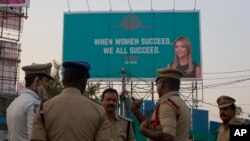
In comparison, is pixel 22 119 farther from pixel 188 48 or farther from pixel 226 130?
pixel 188 48

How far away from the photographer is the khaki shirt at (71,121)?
2.36 metres

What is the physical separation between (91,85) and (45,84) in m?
19.1

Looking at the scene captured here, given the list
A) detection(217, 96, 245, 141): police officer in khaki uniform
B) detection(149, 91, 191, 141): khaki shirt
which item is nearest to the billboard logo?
detection(217, 96, 245, 141): police officer in khaki uniform

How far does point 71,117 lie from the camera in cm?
237

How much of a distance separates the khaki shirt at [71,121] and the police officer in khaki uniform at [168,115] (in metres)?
0.47

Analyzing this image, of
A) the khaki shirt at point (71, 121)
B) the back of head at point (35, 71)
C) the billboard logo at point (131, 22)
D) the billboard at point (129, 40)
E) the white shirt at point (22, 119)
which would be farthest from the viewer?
the billboard logo at point (131, 22)

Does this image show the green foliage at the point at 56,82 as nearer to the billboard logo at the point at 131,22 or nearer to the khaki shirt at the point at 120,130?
the billboard logo at the point at 131,22

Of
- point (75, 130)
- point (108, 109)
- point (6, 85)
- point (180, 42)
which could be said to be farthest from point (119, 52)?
point (75, 130)

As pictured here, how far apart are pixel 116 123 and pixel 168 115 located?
1.19 m

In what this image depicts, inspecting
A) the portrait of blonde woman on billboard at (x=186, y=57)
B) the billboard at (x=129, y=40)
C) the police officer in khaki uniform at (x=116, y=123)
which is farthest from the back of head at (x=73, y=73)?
the portrait of blonde woman on billboard at (x=186, y=57)

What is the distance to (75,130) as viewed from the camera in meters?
2.36

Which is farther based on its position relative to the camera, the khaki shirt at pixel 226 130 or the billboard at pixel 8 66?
the billboard at pixel 8 66

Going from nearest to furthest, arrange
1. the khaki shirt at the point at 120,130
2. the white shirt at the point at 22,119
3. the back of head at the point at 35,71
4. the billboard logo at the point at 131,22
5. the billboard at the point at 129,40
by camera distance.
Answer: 1. the white shirt at the point at 22,119
2. the back of head at the point at 35,71
3. the khaki shirt at the point at 120,130
4. the billboard at the point at 129,40
5. the billboard logo at the point at 131,22

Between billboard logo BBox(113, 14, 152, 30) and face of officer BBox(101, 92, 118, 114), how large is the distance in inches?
713
